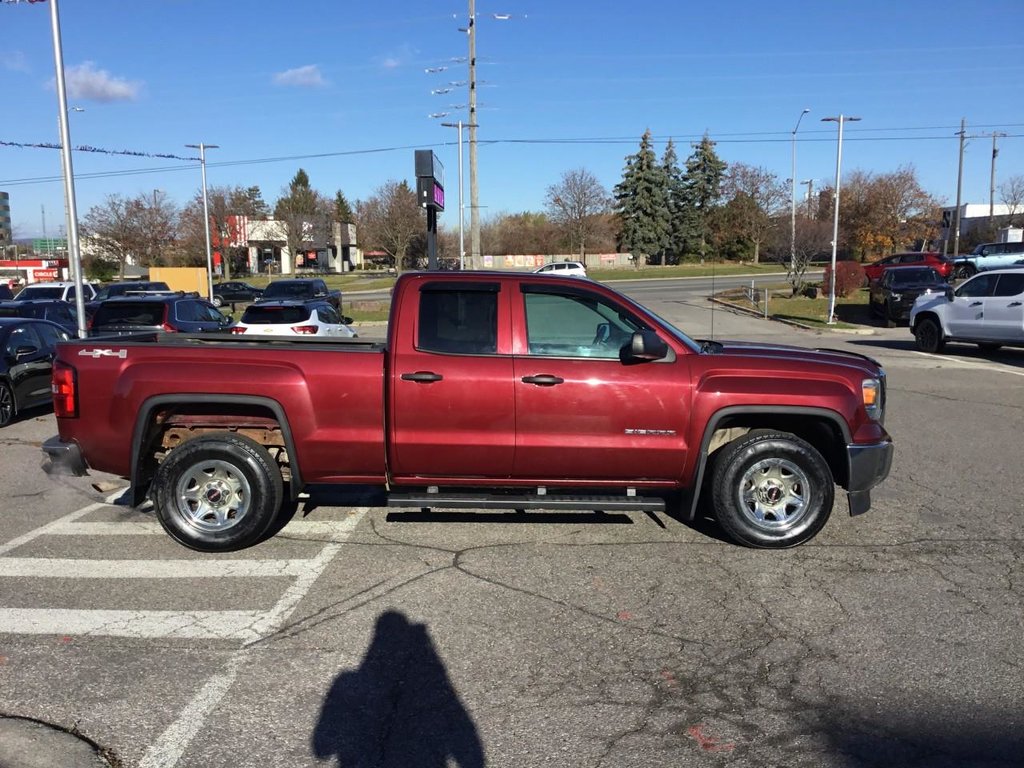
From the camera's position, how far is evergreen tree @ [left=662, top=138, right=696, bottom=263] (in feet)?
256

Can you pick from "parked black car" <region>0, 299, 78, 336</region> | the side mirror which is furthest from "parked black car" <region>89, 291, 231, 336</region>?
the side mirror

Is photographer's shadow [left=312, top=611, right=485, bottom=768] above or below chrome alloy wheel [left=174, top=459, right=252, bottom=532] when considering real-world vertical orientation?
below

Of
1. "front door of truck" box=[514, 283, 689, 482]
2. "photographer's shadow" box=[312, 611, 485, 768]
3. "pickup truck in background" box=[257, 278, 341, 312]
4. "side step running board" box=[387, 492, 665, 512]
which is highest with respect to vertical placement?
"pickup truck in background" box=[257, 278, 341, 312]

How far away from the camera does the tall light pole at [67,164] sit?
16859 mm

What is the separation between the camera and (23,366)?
11000 millimetres

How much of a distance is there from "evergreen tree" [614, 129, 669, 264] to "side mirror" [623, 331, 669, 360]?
73.9m

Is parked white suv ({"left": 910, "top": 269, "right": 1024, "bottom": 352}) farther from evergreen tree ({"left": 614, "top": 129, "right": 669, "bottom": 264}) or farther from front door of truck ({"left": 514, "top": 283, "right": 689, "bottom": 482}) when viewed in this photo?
evergreen tree ({"left": 614, "top": 129, "right": 669, "bottom": 264})

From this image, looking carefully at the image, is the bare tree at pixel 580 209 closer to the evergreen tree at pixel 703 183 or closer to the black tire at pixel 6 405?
the evergreen tree at pixel 703 183

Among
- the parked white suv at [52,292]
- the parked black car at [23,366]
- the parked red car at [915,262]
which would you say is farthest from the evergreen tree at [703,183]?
the parked black car at [23,366]

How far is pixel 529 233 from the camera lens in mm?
87688

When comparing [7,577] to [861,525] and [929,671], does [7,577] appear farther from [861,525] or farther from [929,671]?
[861,525]

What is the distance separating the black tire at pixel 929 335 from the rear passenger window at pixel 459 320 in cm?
1578

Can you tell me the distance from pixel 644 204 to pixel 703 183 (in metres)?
6.81

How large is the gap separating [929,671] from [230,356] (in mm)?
4567
